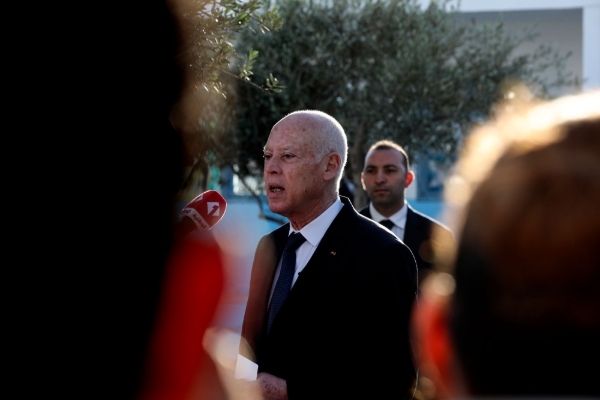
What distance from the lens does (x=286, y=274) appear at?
4.04m

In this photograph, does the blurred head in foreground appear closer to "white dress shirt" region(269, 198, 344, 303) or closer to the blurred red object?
the blurred red object

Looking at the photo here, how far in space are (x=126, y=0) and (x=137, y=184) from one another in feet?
1.17

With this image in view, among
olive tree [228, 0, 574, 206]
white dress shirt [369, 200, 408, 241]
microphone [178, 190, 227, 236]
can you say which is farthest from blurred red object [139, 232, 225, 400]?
olive tree [228, 0, 574, 206]

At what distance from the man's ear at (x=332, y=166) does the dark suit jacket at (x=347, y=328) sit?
478mm

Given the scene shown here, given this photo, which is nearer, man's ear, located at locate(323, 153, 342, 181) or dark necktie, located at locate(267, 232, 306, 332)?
dark necktie, located at locate(267, 232, 306, 332)

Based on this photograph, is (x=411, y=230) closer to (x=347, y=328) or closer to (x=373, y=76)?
(x=347, y=328)

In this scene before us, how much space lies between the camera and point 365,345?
3.66 meters

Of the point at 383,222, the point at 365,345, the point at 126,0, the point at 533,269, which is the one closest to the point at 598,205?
the point at 533,269

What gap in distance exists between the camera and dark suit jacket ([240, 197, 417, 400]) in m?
3.63

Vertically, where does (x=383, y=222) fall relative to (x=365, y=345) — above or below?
above

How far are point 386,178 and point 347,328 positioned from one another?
378 centimetres

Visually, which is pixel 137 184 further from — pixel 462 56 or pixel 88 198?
pixel 462 56

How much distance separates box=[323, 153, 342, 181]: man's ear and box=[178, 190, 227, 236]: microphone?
99 centimetres

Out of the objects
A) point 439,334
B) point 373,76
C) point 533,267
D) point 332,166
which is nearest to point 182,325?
point 439,334
